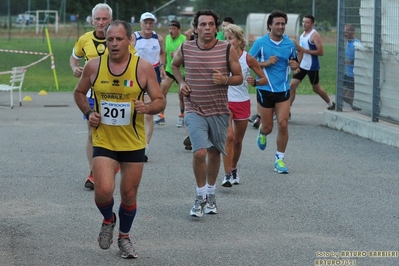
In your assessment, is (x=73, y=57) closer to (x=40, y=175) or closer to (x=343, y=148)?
(x=40, y=175)

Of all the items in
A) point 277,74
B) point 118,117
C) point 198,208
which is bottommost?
point 198,208

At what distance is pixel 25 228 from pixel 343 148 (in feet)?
23.3

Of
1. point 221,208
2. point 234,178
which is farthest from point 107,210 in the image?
point 234,178

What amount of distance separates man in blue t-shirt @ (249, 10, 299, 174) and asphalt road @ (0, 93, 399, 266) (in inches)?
21.9

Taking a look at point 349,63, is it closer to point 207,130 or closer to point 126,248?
point 207,130

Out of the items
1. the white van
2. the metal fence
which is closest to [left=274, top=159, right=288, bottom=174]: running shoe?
the metal fence

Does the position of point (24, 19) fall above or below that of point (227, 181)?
above

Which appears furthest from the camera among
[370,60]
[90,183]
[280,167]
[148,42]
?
[370,60]

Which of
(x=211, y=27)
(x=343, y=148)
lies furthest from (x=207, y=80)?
(x=343, y=148)

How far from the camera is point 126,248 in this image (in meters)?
7.13

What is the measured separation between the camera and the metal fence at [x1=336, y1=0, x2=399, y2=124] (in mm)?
15445

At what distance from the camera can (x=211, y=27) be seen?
28.8 ft

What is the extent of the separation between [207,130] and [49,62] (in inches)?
1160

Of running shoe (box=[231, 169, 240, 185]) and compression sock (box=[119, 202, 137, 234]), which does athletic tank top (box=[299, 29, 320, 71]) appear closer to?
running shoe (box=[231, 169, 240, 185])
